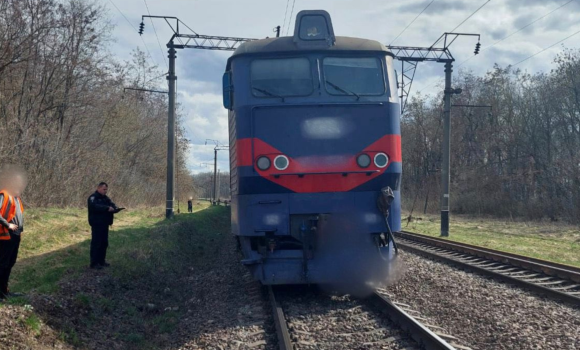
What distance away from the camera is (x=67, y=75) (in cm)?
2456

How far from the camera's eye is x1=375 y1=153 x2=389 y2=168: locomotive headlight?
8023mm

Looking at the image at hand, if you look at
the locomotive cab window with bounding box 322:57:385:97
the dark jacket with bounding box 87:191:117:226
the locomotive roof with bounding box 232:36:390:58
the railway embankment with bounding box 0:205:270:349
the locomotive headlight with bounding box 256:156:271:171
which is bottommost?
the railway embankment with bounding box 0:205:270:349

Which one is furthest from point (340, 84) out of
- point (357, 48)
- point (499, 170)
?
point (499, 170)

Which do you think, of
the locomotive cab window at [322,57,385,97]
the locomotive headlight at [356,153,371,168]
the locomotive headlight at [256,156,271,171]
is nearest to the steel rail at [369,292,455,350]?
the locomotive headlight at [356,153,371,168]

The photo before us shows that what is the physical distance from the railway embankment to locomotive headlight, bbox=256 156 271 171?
6.21ft

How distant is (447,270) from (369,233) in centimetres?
378

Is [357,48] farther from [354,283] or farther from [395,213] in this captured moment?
[354,283]

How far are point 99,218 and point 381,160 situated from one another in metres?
4.89

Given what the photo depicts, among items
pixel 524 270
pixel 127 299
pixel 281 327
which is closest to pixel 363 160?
pixel 281 327

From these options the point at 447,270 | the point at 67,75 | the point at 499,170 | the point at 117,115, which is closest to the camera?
the point at 447,270

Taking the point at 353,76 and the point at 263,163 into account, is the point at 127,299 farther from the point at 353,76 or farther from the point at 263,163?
the point at 353,76

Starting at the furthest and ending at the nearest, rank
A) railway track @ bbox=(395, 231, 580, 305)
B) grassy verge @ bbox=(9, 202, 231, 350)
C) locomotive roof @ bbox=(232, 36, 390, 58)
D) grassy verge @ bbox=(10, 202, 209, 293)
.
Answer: grassy verge @ bbox=(10, 202, 209, 293) → railway track @ bbox=(395, 231, 580, 305) → locomotive roof @ bbox=(232, 36, 390, 58) → grassy verge @ bbox=(9, 202, 231, 350)

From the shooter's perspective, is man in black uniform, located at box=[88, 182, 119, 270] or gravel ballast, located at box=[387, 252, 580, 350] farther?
man in black uniform, located at box=[88, 182, 119, 270]

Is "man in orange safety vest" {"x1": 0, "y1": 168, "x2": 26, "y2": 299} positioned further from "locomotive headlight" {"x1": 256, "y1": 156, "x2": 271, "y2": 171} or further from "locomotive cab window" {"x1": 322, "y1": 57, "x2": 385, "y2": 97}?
"locomotive cab window" {"x1": 322, "y1": 57, "x2": 385, "y2": 97}
